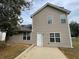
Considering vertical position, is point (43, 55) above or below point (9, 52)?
below

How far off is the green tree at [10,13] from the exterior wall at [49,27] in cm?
798

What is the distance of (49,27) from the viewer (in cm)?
2373

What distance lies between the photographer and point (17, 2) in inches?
620

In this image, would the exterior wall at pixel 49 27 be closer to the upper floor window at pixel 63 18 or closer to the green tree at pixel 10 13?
the upper floor window at pixel 63 18

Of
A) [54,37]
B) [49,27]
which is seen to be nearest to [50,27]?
[49,27]

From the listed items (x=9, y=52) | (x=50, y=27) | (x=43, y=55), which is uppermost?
(x=50, y=27)

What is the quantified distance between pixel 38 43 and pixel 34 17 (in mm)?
4662

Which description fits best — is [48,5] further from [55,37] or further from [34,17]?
[55,37]

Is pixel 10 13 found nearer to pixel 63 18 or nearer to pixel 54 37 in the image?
pixel 54 37

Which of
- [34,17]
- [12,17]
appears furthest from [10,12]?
[34,17]

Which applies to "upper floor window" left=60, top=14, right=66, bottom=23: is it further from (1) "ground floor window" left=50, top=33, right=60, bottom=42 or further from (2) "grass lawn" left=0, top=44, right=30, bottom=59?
(2) "grass lawn" left=0, top=44, right=30, bottom=59

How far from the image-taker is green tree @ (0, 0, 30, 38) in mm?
15023

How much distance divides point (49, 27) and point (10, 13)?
9.77m

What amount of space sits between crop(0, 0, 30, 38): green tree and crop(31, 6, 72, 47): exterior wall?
7977 millimetres
